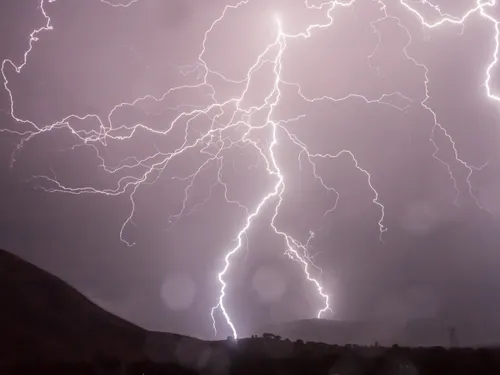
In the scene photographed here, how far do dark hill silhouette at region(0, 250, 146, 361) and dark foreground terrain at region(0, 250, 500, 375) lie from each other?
3 cm

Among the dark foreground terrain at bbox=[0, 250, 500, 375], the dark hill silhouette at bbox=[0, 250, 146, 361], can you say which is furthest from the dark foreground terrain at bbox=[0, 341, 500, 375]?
the dark hill silhouette at bbox=[0, 250, 146, 361]

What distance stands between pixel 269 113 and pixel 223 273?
5506 millimetres

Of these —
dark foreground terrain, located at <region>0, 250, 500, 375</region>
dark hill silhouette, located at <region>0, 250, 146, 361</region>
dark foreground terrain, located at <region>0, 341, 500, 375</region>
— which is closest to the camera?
dark foreground terrain, located at <region>0, 341, 500, 375</region>

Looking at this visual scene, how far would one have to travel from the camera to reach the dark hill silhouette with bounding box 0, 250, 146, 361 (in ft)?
49.7

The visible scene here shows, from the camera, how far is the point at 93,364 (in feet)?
41.9

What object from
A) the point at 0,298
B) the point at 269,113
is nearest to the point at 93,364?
the point at 0,298

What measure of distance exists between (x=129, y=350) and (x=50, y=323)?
358 centimetres

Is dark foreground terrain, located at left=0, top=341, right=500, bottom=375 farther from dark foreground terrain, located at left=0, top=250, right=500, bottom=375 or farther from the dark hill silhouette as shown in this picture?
the dark hill silhouette

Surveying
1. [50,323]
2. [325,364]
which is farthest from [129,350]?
[325,364]

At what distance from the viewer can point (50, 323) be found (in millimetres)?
17516

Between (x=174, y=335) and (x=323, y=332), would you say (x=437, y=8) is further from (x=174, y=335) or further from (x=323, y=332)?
(x=323, y=332)

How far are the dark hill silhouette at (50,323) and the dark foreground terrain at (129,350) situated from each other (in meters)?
0.03

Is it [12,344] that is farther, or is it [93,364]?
[12,344]

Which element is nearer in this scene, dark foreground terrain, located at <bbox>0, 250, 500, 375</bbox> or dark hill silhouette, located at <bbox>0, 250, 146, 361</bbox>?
dark foreground terrain, located at <bbox>0, 250, 500, 375</bbox>
